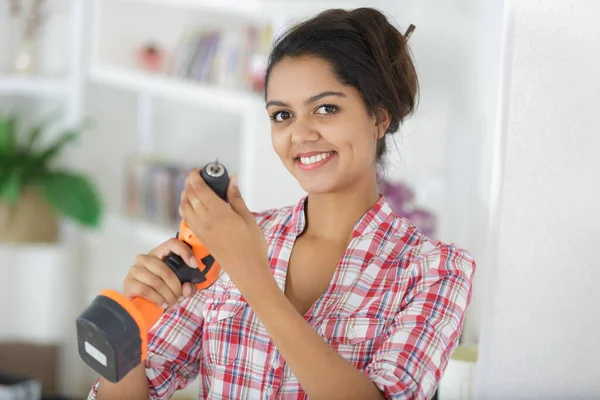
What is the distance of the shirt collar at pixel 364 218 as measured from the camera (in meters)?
1.44

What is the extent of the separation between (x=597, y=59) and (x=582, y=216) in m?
0.27

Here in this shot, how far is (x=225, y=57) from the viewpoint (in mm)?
3500

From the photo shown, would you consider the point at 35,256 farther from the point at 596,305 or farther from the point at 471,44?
the point at 596,305

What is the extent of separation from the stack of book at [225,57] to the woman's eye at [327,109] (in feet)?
6.04

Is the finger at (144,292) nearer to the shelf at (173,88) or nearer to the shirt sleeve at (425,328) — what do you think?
the shirt sleeve at (425,328)

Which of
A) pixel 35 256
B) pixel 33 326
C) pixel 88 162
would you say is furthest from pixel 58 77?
pixel 33 326

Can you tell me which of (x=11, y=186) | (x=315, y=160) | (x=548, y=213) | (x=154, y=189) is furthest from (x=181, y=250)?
(x=154, y=189)

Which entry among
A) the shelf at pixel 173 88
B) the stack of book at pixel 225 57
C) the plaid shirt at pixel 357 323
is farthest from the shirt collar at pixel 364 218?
the stack of book at pixel 225 57

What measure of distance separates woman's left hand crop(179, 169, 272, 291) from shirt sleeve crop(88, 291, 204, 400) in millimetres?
368

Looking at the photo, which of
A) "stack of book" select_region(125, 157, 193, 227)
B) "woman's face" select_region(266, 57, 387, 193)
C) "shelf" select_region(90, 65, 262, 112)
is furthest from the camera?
"stack of book" select_region(125, 157, 193, 227)

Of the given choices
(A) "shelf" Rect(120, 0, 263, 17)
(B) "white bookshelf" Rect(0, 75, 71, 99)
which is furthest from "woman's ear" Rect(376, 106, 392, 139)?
(B) "white bookshelf" Rect(0, 75, 71, 99)

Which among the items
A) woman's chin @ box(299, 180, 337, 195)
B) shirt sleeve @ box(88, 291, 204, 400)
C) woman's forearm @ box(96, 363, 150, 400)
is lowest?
woman's forearm @ box(96, 363, 150, 400)

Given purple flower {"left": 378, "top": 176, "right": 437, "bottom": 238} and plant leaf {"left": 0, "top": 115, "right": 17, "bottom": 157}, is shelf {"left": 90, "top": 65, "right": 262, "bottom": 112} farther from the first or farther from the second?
purple flower {"left": 378, "top": 176, "right": 437, "bottom": 238}

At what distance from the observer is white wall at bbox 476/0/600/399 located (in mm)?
1382
